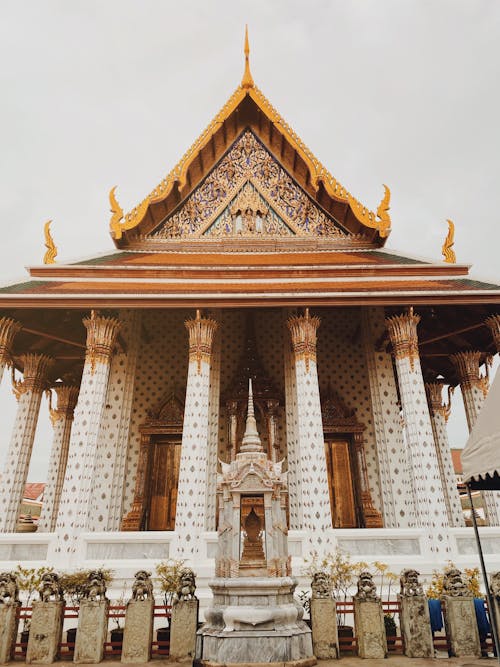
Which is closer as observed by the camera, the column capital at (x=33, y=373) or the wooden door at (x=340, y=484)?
the wooden door at (x=340, y=484)

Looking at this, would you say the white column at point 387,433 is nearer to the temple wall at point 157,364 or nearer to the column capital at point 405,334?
the column capital at point 405,334

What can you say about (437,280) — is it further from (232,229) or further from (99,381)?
(99,381)

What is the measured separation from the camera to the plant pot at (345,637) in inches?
213

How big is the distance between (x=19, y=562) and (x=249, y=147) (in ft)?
35.8

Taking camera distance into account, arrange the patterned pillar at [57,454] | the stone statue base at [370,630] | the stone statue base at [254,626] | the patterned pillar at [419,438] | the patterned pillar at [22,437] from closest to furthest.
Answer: the stone statue base at [254,626]
the stone statue base at [370,630]
the patterned pillar at [419,438]
the patterned pillar at [22,437]
the patterned pillar at [57,454]

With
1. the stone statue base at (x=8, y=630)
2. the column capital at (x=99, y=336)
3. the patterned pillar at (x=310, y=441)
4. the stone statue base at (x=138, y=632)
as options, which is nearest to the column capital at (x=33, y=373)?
the column capital at (x=99, y=336)

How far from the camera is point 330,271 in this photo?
32.6ft

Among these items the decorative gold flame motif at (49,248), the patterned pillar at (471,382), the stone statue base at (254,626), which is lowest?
the stone statue base at (254,626)

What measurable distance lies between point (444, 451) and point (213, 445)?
6260mm

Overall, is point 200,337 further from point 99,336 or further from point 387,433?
point 387,433

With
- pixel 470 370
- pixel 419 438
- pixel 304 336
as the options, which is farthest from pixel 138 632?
pixel 470 370

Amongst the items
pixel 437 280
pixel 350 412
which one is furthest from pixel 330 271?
pixel 350 412

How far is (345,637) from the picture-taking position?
18.1ft

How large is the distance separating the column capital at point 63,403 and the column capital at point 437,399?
9651 mm
